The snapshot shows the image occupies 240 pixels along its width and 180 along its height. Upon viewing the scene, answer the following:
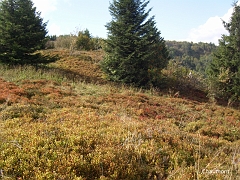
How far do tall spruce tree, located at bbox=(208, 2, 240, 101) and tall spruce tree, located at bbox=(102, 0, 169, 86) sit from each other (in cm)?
604

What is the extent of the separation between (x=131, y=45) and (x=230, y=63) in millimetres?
9679

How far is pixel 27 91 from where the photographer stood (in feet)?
30.3

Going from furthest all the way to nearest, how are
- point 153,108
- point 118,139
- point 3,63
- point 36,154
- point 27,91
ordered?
1. point 3,63
2. point 153,108
3. point 27,91
4. point 118,139
5. point 36,154

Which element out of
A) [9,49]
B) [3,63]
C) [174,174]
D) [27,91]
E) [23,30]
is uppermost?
[23,30]

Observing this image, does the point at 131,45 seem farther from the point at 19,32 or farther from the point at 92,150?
the point at 92,150

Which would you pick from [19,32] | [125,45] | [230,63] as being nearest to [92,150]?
[125,45]

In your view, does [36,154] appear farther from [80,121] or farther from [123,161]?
[80,121]

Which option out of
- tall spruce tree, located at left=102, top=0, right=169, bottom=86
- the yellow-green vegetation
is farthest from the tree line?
the yellow-green vegetation

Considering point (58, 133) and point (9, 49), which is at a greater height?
point (9, 49)

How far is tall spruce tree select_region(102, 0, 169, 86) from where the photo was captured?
15.1m

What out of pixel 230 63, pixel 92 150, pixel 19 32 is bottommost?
pixel 92 150

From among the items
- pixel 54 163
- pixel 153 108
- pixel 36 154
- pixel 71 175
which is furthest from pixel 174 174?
pixel 153 108

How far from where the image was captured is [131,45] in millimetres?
15305

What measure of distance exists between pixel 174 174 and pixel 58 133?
9.39 feet
